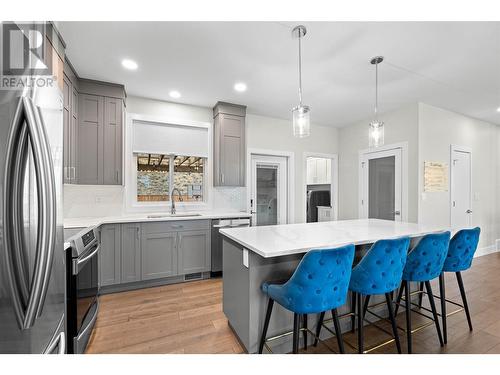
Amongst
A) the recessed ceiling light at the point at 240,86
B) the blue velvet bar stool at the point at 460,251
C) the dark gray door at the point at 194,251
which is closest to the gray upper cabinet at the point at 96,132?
the dark gray door at the point at 194,251

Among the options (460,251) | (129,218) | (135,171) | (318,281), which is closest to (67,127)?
(135,171)

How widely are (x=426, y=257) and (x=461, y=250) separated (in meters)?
0.51

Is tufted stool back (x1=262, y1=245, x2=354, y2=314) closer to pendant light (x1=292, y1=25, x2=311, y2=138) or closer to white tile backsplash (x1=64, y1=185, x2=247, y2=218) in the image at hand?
pendant light (x1=292, y1=25, x2=311, y2=138)

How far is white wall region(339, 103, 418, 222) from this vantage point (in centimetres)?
360

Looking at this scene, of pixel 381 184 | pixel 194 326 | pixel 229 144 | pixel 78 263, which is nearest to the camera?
pixel 78 263

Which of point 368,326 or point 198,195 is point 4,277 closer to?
point 368,326

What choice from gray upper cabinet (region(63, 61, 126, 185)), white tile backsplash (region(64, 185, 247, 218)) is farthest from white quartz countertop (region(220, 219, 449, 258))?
white tile backsplash (region(64, 185, 247, 218))

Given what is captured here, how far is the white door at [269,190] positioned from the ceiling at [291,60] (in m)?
1.17

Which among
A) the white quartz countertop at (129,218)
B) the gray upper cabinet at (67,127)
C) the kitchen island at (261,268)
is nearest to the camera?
the kitchen island at (261,268)

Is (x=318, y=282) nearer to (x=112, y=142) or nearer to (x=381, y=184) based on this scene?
(x=112, y=142)

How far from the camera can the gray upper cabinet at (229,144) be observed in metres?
3.65

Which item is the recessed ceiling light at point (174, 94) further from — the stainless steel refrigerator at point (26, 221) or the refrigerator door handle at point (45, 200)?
the refrigerator door handle at point (45, 200)

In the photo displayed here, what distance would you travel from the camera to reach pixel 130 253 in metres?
2.83
